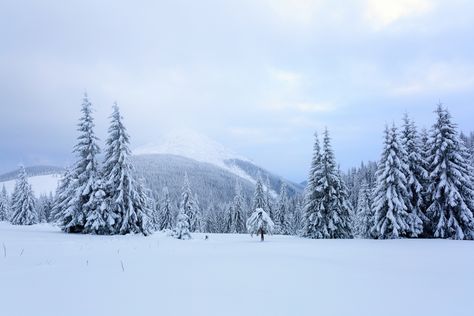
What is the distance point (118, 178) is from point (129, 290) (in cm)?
2378

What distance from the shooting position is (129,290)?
23.5 ft

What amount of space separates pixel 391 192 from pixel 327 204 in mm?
7886

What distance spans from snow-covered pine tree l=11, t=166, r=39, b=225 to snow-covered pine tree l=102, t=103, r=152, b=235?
1435 inches

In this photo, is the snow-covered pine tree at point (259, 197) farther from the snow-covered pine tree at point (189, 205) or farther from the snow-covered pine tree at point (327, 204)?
the snow-covered pine tree at point (327, 204)

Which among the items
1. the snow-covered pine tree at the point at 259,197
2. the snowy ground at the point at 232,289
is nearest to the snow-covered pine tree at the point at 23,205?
the snow-covered pine tree at the point at 259,197

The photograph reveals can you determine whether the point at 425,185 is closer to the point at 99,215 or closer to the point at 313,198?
the point at 313,198

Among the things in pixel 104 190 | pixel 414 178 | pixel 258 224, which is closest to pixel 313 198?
pixel 258 224

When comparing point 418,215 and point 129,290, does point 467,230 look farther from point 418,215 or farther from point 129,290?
point 129,290

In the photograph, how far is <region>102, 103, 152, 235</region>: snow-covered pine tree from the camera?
93.0ft

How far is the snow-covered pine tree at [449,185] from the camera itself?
2673 cm

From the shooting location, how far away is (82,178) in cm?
2875

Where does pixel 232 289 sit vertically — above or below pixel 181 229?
above

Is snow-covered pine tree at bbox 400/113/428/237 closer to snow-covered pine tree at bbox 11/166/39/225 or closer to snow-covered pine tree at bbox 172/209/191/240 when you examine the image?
snow-covered pine tree at bbox 172/209/191/240

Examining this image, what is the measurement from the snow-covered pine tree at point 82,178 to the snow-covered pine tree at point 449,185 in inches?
1254
